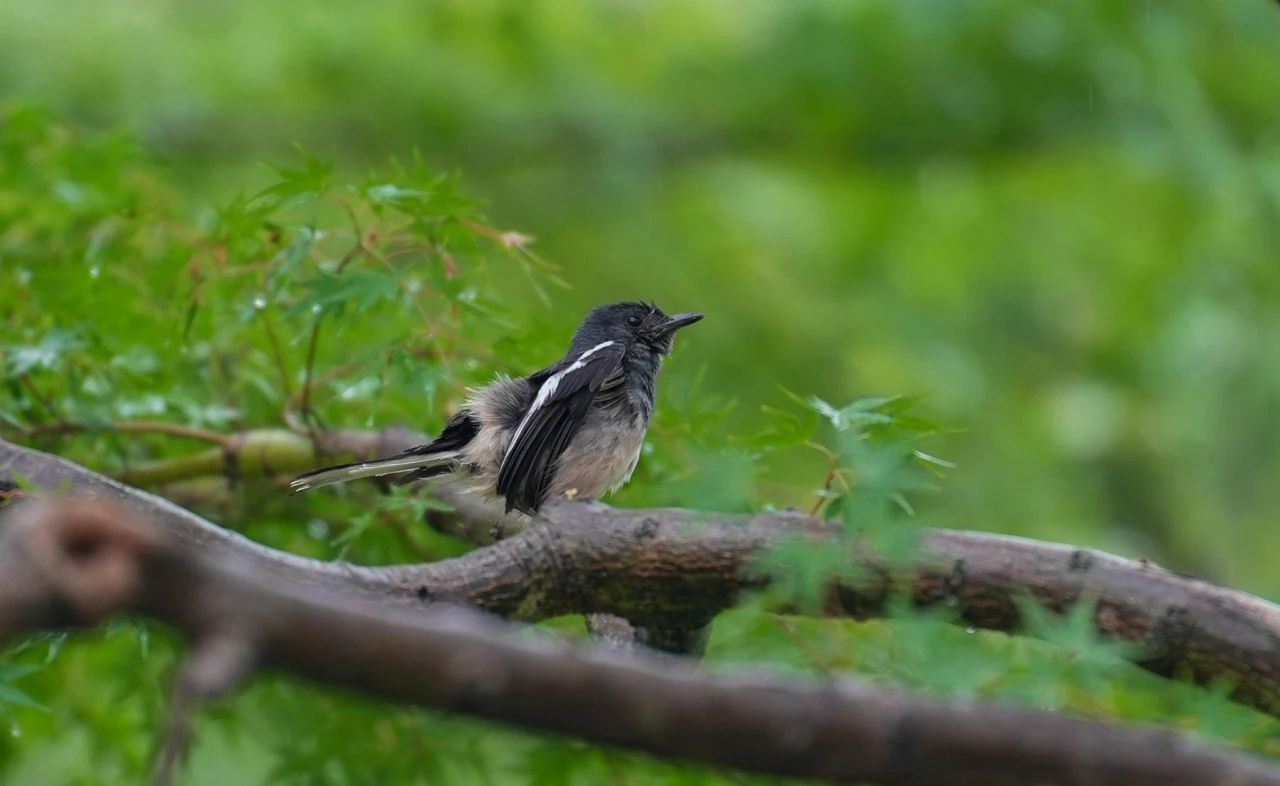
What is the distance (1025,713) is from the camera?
1.44 meters

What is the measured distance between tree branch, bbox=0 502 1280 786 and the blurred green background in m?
6.41

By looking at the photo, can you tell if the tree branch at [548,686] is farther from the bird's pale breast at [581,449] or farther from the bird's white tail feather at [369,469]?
the bird's pale breast at [581,449]

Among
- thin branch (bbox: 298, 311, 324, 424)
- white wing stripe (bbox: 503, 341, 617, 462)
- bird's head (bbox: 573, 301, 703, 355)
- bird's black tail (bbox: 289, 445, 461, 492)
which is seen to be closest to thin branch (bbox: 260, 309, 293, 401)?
thin branch (bbox: 298, 311, 324, 424)

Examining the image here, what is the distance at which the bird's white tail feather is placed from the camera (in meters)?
3.91

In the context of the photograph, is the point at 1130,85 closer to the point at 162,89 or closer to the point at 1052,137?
the point at 1052,137

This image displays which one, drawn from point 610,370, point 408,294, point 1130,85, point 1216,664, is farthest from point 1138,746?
point 1130,85

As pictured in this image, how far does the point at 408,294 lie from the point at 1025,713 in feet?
8.41

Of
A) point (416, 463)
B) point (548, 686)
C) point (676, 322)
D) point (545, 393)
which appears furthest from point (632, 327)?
point (548, 686)

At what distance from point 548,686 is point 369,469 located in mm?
2652

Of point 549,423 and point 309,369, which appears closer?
point 309,369

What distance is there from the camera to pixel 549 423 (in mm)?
4148

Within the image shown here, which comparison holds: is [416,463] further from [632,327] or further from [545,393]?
[632,327]

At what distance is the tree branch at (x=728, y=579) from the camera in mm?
2691

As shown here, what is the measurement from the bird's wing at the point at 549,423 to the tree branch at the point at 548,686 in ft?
8.23
